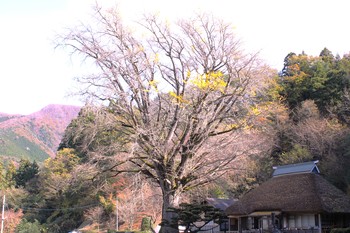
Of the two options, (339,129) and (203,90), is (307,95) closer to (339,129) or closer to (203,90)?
(339,129)

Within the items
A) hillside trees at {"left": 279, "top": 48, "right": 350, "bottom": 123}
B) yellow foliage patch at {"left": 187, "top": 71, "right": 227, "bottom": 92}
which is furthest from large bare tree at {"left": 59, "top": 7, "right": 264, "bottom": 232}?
hillside trees at {"left": 279, "top": 48, "right": 350, "bottom": 123}

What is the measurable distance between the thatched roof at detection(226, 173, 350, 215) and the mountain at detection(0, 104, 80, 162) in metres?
45.6

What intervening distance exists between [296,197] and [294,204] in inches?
25.1

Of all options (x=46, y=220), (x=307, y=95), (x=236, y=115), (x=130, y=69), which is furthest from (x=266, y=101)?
(x=46, y=220)

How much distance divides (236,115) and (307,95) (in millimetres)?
23991

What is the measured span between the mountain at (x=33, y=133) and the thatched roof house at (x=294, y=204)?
45.3 meters

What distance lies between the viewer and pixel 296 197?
2506 centimetres

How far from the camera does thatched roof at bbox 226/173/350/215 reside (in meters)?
23.9

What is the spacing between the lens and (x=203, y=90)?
19.8 m

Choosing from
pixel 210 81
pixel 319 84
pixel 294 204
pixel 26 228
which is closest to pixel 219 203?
pixel 294 204

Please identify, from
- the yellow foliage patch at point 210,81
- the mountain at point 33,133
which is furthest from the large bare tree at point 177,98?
the mountain at point 33,133

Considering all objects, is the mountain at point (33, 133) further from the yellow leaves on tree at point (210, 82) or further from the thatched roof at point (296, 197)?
the yellow leaves on tree at point (210, 82)

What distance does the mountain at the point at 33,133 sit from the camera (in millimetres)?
75938

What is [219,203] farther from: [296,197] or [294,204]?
[294,204]
